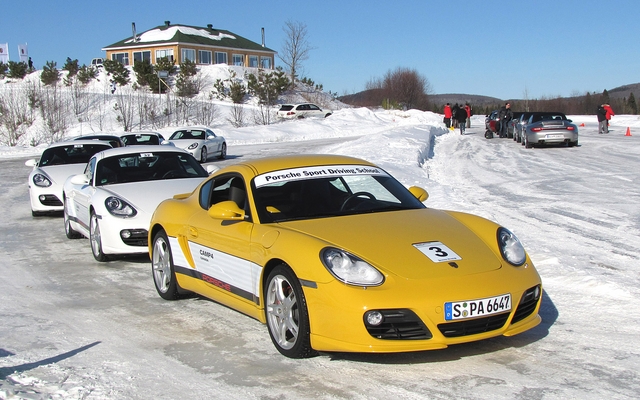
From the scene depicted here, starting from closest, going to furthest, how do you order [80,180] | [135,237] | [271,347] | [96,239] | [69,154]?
[271,347], [135,237], [96,239], [80,180], [69,154]

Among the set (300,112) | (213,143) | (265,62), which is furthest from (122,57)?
(213,143)

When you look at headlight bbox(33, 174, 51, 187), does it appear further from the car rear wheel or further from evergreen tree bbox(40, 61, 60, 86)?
evergreen tree bbox(40, 61, 60, 86)

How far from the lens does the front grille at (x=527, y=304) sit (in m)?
4.78

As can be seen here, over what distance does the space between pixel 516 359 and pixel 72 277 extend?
17.8 ft

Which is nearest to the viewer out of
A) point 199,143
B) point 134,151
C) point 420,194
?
point 420,194

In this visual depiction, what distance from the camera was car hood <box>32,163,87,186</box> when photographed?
13430mm

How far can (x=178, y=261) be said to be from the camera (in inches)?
261

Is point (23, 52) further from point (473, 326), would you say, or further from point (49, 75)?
point (473, 326)

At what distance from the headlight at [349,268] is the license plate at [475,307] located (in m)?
0.48

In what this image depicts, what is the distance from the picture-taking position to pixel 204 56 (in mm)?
79688

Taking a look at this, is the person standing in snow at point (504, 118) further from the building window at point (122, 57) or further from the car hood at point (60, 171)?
the building window at point (122, 57)

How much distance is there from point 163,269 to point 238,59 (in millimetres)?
79137

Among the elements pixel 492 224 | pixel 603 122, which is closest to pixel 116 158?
pixel 492 224

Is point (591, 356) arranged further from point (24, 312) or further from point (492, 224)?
point (24, 312)
